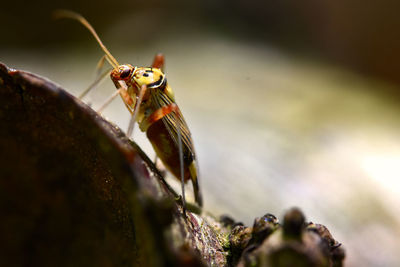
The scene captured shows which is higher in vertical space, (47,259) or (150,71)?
(150,71)

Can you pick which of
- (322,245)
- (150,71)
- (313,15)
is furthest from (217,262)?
(313,15)

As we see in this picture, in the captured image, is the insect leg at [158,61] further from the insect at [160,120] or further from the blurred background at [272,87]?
the blurred background at [272,87]

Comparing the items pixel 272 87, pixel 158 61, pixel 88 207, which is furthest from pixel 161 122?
pixel 272 87

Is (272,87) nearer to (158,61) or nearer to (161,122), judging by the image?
(158,61)

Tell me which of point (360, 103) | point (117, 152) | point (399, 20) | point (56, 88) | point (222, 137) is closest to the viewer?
point (117, 152)

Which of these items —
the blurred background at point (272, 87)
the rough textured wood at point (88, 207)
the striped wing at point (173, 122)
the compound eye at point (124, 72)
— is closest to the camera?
the rough textured wood at point (88, 207)

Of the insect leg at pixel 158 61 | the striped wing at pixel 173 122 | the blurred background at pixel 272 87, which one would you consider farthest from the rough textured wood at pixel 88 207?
the insect leg at pixel 158 61

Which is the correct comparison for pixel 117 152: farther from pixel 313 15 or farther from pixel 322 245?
pixel 313 15
